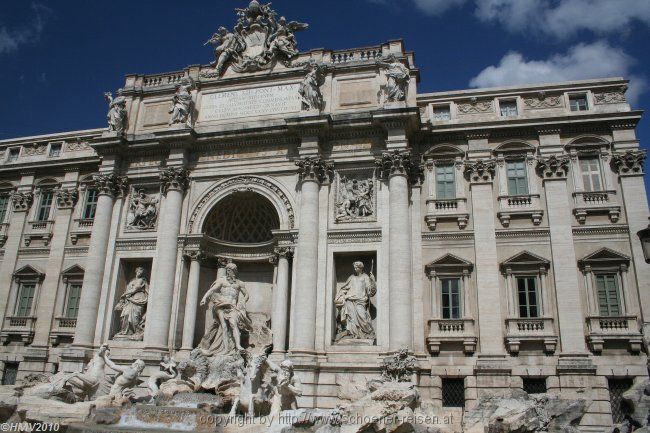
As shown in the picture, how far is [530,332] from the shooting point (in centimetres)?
2012

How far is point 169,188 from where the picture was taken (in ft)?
79.8

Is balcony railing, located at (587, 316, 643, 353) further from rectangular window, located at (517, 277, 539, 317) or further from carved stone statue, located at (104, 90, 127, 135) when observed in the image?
carved stone statue, located at (104, 90, 127, 135)

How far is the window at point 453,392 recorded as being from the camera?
20.1 m

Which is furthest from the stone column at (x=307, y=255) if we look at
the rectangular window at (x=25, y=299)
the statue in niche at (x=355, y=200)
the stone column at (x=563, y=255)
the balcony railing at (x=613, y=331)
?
the rectangular window at (x=25, y=299)

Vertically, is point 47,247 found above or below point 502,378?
above

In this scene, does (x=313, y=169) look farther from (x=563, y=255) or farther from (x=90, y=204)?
(x=90, y=204)

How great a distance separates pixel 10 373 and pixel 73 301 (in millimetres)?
4268

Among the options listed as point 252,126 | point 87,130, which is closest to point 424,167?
point 252,126

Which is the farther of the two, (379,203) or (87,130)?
(87,130)

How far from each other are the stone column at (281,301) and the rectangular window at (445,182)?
6482mm

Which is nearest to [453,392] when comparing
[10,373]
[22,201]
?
[10,373]

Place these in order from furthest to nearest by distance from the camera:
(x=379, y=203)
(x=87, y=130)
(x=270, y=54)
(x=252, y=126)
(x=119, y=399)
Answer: (x=87, y=130) < (x=270, y=54) < (x=252, y=126) < (x=379, y=203) < (x=119, y=399)

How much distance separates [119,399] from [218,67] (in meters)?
15.2

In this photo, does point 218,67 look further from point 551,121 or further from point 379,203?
point 551,121
